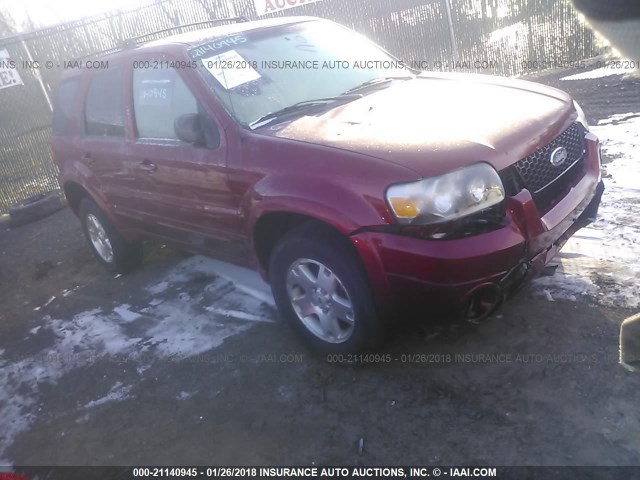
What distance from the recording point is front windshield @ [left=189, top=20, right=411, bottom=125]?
3709 millimetres

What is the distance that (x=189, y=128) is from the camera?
360 centimetres

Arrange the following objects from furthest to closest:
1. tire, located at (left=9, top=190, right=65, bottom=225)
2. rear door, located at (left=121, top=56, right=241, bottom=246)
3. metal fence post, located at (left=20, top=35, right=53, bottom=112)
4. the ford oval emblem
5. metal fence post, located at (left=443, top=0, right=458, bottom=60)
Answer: metal fence post, located at (left=443, top=0, right=458, bottom=60) → metal fence post, located at (left=20, top=35, right=53, bottom=112) → tire, located at (left=9, top=190, right=65, bottom=225) → rear door, located at (left=121, top=56, right=241, bottom=246) → the ford oval emblem

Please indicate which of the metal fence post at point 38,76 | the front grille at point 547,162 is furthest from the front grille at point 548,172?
the metal fence post at point 38,76

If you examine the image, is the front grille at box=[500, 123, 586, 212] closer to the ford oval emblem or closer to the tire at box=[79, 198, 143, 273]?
the ford oval emblem

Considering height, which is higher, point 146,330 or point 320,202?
point 320,202

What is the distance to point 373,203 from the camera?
2.83 metres

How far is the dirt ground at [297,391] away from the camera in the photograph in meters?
2.71

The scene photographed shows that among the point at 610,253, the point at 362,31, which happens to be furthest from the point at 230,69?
the point at 362,31

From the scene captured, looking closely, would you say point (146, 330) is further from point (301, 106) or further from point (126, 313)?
point (301, 106)

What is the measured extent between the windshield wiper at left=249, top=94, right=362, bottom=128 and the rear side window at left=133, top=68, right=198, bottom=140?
49 cm

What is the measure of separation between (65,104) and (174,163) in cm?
213

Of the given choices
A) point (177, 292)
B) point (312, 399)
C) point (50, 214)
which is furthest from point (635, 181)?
point (50, 214)

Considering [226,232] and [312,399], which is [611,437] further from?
[226,232]

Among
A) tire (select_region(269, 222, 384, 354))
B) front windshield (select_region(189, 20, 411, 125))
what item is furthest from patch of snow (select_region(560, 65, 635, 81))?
tire (select_region(269, 222, 384, 354))
